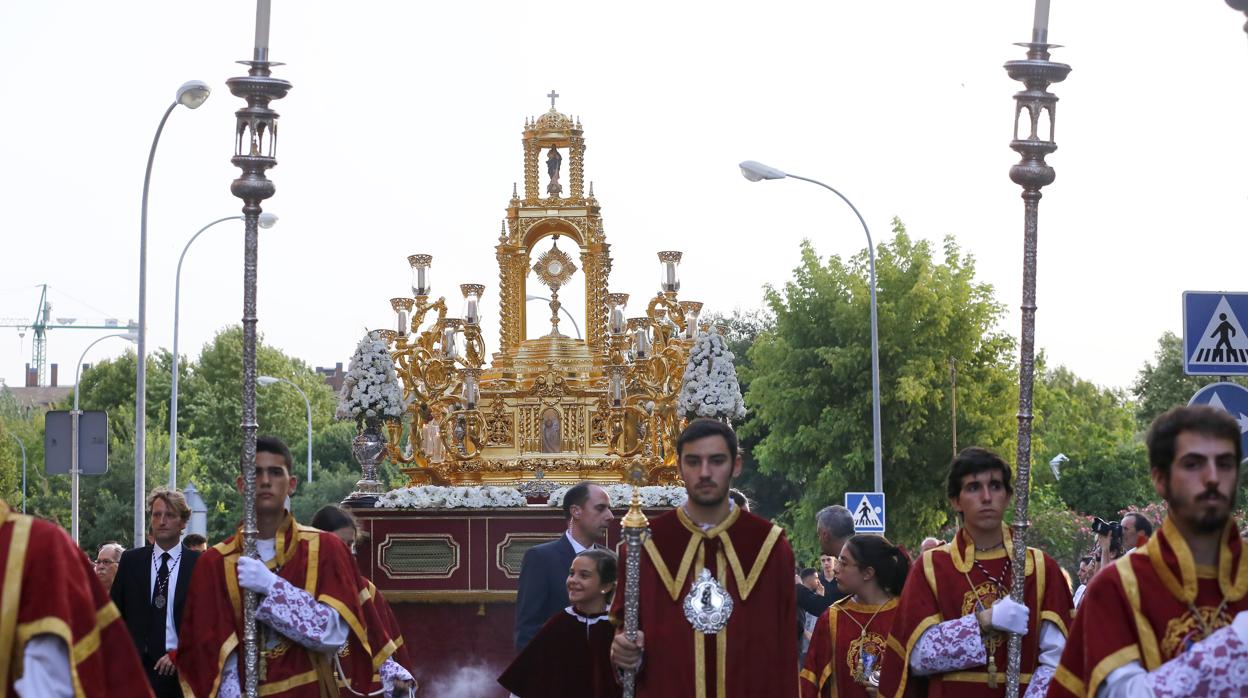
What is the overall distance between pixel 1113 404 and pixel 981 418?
42.6 metres

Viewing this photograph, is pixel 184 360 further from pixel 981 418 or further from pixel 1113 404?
pixel 981 418

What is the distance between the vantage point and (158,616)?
11.8 metres

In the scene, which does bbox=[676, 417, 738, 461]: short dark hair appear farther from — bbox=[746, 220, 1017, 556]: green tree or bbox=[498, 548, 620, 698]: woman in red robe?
bbox=[746, 220, 1017, 556]: green tree

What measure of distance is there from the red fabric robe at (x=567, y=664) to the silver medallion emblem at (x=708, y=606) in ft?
4.12

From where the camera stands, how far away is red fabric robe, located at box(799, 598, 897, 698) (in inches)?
393

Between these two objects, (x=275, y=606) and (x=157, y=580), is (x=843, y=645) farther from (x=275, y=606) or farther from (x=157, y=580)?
(x=157, y=580)

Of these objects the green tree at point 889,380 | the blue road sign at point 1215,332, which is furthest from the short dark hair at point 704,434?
the green tree at point 889,380

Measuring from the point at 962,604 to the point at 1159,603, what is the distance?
226 cm

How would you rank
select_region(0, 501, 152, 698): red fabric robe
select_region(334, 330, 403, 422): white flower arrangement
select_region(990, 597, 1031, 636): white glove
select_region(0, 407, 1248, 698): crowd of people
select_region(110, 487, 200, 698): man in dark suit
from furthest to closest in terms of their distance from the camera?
1. select_region(334, 330, 403, 422): white flower arrangement
2. select_region(110, 487, 200, 698): man in dark suit
3. select_region(990, 597, 1031, 636): white glove
4. select_region(0, 407, 1248, 698): crowd of people
5. select_region(0, 501, 152, 698): red fabric robe

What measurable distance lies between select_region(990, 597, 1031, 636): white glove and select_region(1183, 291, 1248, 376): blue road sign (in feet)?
15.8

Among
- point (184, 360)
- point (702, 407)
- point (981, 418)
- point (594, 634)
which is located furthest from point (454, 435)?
point (184, 360)

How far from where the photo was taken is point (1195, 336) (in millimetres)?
12625

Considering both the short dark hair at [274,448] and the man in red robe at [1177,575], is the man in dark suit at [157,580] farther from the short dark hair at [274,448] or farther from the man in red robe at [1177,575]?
the man in red robe at [1177,575]

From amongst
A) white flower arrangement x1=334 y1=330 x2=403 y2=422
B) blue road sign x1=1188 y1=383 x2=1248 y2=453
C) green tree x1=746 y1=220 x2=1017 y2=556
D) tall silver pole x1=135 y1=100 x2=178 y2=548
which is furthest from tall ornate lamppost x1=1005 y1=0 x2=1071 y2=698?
green tree x1=746 y1=220 x2=1017 y2=556
